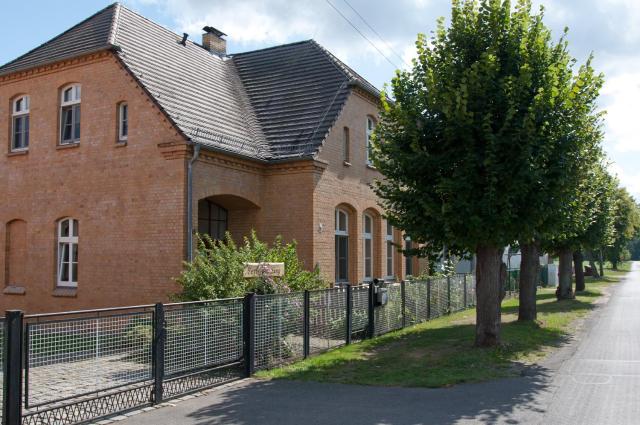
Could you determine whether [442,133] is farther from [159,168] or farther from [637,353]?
[159,168]

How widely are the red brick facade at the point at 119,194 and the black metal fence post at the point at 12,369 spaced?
8.17 meters

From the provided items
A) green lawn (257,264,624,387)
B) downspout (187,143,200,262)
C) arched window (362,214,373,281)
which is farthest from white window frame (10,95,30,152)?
green lawn (257,264,624,387)

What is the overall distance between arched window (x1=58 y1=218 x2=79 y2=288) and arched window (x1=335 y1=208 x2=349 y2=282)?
7638 mm

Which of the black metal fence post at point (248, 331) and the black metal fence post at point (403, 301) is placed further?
the black metal fence post at point (403, 301)

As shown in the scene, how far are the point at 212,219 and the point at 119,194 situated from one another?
2940mm

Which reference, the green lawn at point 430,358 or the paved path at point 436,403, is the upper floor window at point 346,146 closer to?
the green lawn at point 430,358

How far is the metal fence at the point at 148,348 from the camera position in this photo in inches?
261

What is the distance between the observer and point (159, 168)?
15.1 m

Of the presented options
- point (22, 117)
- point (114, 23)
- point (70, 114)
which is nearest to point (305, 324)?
point (70, 114)

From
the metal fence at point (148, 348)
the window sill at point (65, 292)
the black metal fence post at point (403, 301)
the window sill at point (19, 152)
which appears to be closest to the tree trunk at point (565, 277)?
the black metal fence post at point (403, 301)

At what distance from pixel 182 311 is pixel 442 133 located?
6.12m

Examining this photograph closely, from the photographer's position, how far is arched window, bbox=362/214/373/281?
21.2m

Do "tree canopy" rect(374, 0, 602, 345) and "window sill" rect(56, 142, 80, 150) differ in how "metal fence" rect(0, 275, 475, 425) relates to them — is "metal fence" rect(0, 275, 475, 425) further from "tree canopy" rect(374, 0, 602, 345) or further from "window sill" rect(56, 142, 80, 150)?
"window sill" rect(56, 142, 80, 150)

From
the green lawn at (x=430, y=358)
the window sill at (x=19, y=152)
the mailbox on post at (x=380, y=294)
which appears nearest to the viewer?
the green lawn at (x=430, y=358)
